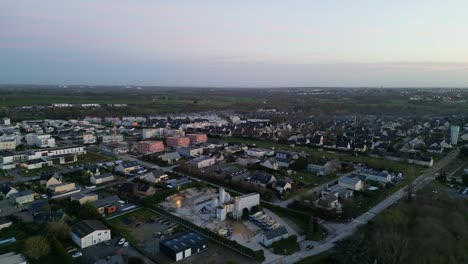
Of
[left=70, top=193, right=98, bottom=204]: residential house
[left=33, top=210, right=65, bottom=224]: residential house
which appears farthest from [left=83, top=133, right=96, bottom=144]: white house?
[left=33, top=210, right=65, bottom=224]: residential house

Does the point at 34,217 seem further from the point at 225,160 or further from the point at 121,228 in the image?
the point at 225,160

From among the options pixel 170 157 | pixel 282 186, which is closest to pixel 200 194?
pixel 282 186

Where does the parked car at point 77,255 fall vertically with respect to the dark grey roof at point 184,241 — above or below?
below

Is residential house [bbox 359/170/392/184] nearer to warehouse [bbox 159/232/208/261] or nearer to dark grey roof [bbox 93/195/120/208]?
warehouse [bbox 159/232/208/261]

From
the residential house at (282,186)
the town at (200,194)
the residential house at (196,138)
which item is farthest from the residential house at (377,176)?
the residential house at (196,138)

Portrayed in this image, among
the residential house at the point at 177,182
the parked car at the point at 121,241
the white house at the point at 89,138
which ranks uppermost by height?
the white house at the point at 89,138

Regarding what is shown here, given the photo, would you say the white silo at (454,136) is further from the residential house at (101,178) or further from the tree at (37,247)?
the tree at (37,247)
